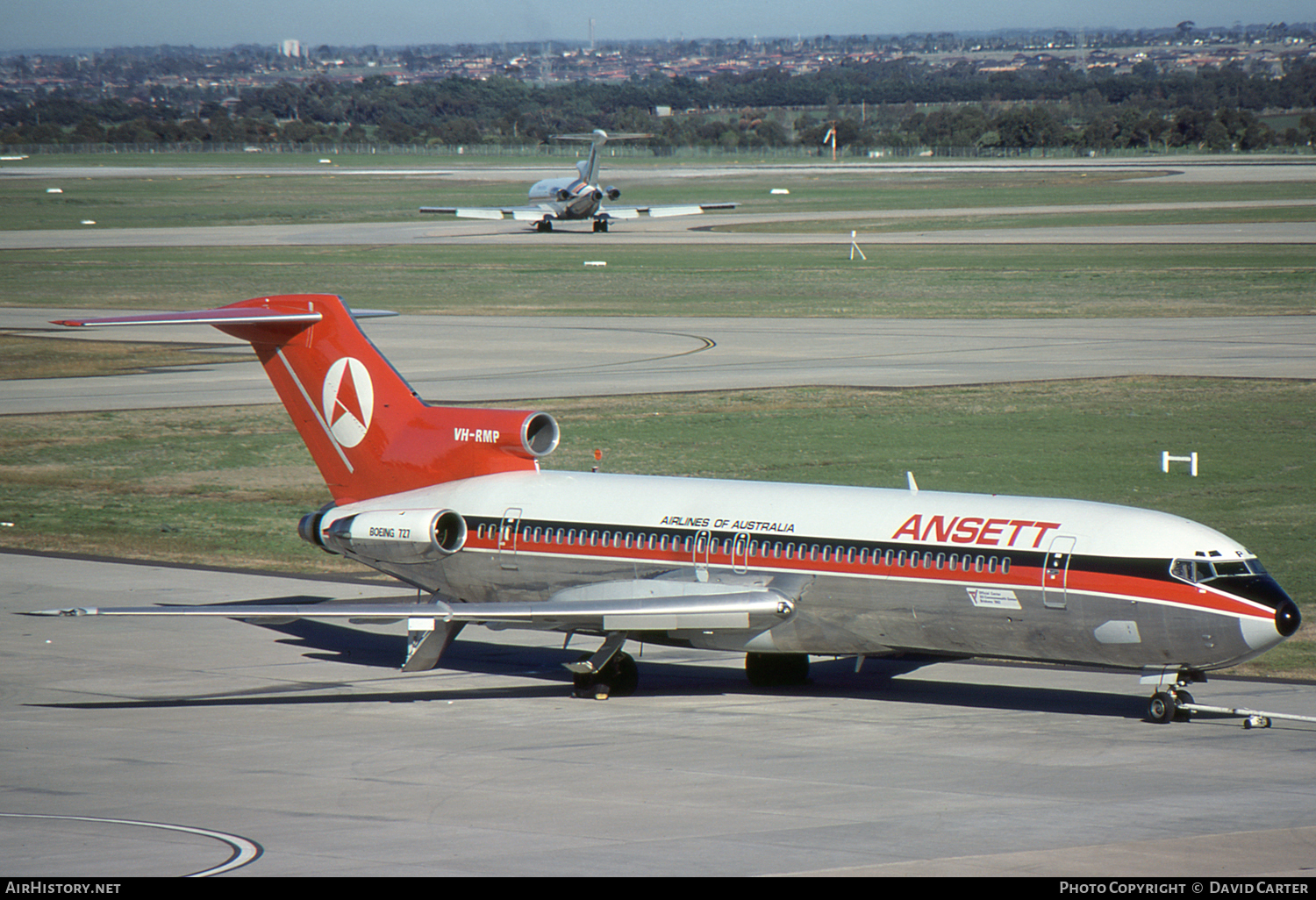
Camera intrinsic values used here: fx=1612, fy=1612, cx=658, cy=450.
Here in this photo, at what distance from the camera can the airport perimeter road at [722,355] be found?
57375mm

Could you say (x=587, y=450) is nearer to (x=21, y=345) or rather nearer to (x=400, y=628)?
(x=400, y=628)

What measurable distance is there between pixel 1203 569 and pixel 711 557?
718 centimetres

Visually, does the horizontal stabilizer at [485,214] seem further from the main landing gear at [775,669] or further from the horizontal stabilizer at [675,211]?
the main landing gear at [775,669]

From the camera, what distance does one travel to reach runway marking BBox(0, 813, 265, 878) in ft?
53.0

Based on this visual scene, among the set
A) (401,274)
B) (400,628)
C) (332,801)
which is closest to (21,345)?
(401,274)

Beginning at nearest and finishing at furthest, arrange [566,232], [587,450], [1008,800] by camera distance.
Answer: [1008,800] < [587,450] < [566,232]

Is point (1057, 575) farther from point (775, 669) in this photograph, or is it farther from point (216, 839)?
point (216, 839)

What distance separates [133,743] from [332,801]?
461cm

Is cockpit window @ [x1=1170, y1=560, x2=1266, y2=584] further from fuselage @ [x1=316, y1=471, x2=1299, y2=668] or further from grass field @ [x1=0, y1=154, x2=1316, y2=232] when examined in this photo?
grass field @ [x1=0, y1=154, x2=1316, y2=232]

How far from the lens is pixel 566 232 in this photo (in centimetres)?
13275

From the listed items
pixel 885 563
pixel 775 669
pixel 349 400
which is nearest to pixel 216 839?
pixel 885 563

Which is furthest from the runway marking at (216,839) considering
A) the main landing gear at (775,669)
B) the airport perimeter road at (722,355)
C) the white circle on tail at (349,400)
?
the airport perimeter road at (722,355)

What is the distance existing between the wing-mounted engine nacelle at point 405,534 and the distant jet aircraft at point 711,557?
0.03m

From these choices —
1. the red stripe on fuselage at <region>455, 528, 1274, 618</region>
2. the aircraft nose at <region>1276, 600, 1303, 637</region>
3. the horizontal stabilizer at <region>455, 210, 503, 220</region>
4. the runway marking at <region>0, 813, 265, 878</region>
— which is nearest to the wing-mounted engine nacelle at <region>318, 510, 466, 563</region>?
the red stripe on fuselage at <region>455, 528, 1274, 618</region>
